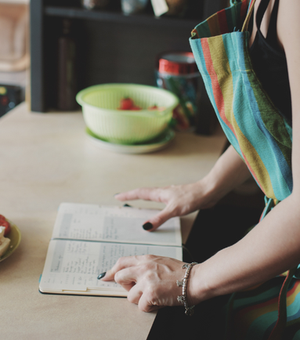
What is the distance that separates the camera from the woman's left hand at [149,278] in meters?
0.61

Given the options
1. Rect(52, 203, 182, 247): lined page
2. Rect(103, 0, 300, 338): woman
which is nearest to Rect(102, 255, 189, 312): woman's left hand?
Rect(103, 0, 300, 338): woman

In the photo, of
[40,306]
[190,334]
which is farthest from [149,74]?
[40,306]

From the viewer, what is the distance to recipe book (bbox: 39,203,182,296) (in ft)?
2.14

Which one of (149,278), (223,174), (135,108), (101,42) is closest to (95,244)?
(149,278)

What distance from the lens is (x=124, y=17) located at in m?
1.27

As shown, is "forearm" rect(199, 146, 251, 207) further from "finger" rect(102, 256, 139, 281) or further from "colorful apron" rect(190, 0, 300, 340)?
"finger" rect(102, 256, 139, 281)

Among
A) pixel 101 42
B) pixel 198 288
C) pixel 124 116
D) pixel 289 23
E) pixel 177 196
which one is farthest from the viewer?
pixel 101 42

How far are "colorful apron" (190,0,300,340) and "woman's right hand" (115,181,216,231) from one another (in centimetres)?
18

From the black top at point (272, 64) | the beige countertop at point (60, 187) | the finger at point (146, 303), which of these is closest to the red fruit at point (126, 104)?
the beige countertop at point (60, 187)

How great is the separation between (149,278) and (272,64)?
0.42 metres

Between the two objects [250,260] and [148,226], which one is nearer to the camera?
[250,260]

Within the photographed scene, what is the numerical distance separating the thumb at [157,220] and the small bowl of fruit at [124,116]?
424 millimetres

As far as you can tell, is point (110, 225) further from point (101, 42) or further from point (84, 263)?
point (101, 42)

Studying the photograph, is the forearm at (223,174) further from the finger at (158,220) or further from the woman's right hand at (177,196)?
the finger at (158,220)
